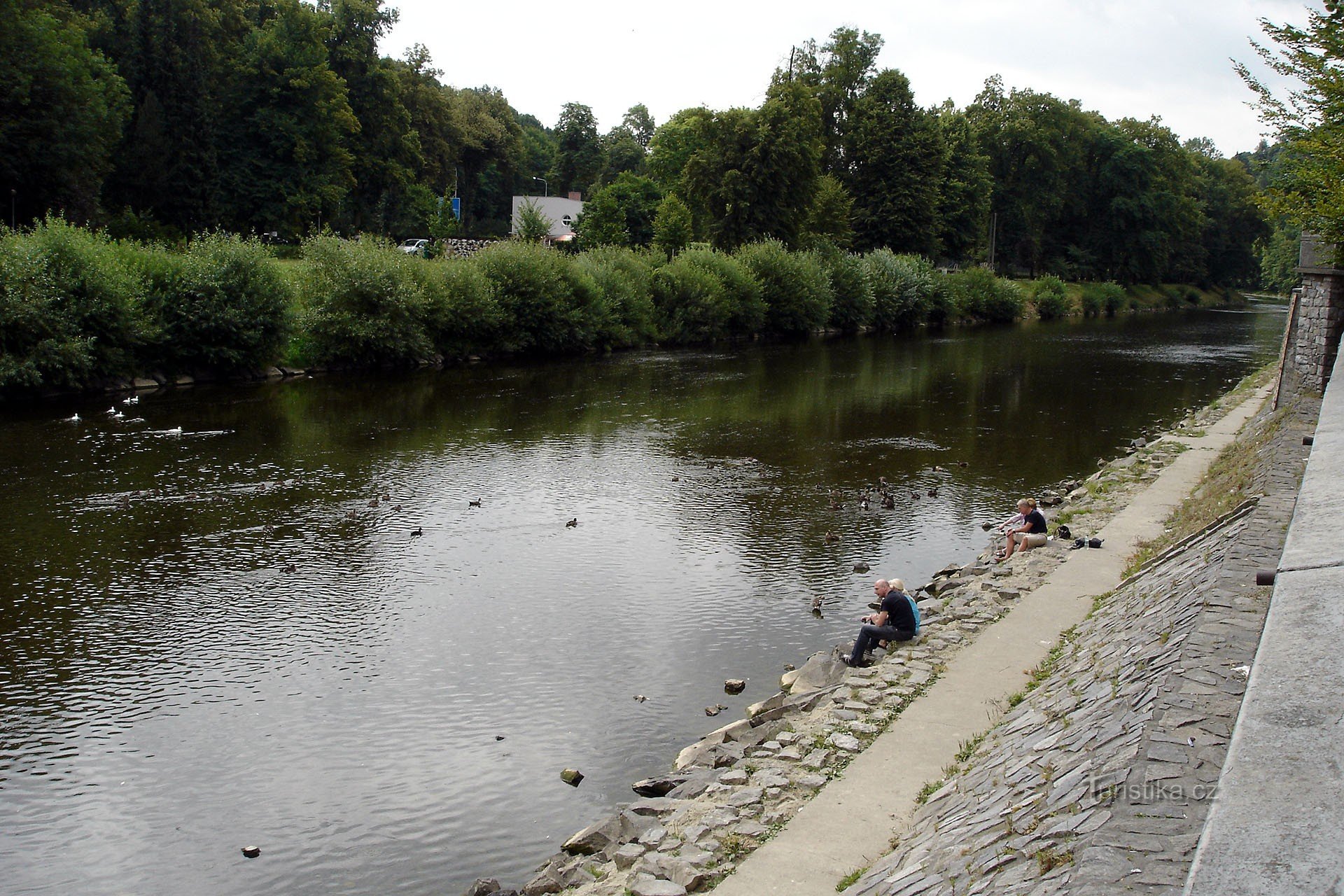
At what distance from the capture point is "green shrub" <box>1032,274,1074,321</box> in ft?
323

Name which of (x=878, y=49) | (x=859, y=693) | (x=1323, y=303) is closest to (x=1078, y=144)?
(x=878, y=49)

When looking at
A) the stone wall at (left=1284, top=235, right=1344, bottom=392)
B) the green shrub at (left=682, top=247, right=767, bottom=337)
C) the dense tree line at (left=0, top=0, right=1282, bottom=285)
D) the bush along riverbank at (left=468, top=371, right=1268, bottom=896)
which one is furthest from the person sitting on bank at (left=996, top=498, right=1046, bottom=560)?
the dense tree line at (left=0, top=0, right=1282, bottom=285)

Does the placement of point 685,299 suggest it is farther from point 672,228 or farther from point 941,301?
point 941,301

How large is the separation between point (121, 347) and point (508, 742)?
3262 cm

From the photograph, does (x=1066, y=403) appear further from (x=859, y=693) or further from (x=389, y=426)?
(x=859, y=693)

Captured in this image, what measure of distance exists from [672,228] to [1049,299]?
Answer: 4321cm

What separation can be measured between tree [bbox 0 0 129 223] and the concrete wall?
6075 centimetres

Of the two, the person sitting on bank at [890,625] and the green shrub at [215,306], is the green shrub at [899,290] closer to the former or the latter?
the green shrub at [215,306]

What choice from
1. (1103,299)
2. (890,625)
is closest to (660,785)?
(890,625)

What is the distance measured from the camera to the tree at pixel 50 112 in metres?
52.4

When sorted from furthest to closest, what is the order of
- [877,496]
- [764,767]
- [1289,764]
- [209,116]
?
[209,116]
[877,496]
[764,767]
[1289,764]

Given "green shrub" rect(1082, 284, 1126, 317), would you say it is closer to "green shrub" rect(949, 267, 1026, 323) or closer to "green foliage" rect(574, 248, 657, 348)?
"green shrub" rect(949, 267, 1026, 323)

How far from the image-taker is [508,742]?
505 inches

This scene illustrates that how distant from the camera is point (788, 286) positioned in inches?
2707
